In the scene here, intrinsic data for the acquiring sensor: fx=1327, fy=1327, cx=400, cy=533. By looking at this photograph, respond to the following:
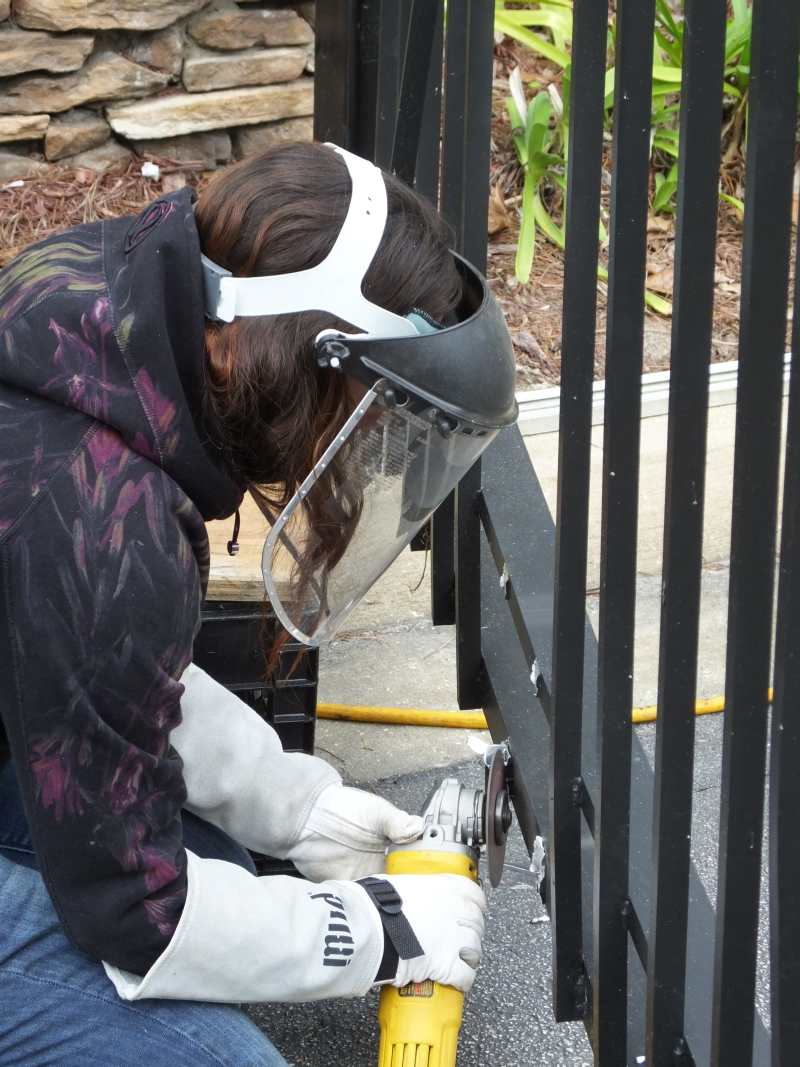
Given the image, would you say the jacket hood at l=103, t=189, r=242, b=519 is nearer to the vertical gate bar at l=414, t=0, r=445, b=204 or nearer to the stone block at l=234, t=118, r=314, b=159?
the vertical gate bar at l=414, t=0, r=445, b=204

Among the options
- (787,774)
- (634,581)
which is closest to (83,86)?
(634,581)

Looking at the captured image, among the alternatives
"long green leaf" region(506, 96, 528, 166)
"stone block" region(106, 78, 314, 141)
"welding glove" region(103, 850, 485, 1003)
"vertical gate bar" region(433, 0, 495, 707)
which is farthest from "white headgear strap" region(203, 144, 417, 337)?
"long green leaf" region(506, 96, 528, 166)

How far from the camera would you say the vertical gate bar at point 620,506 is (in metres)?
1.33

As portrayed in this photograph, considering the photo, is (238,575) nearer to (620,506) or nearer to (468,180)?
(468,180)

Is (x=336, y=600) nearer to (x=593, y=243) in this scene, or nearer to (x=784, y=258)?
(x=593, y=243)

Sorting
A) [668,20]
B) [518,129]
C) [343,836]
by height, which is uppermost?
[668,20]

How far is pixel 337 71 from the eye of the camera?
9.02 ft

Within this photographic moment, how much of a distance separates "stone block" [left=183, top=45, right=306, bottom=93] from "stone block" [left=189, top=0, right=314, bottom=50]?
3 centimetres

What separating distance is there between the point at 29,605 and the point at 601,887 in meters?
0.72

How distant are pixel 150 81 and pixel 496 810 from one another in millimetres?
2956

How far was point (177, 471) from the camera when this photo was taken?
1.50 meters

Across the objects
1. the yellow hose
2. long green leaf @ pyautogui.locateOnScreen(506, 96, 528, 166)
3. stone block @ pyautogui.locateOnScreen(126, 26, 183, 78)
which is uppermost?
stone block @ pyautogui.locateOnScreen(126, 26, 183, 78)

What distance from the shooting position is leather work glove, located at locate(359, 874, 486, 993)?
6.00 feet

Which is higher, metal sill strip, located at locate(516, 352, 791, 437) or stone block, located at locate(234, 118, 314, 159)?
stone block, located at locate(234, 118, 314, 159)
